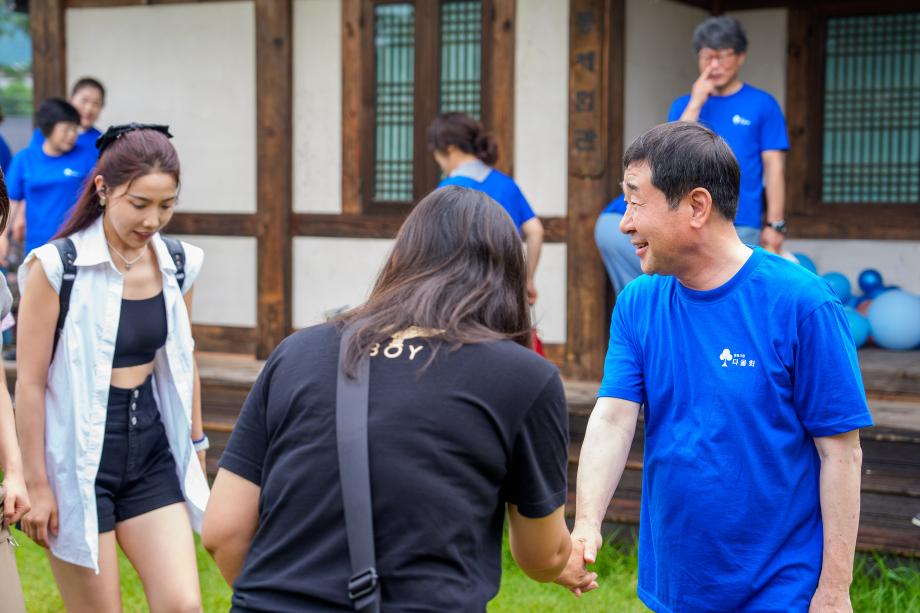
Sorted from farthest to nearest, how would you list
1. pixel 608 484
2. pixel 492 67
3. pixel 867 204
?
1. pixel 867 204
2. pixel 492 67
3. pixel 608 484

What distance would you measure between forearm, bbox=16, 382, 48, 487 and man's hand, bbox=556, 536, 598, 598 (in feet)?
5.90

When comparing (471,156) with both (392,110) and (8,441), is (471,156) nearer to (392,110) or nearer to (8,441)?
(392,110)

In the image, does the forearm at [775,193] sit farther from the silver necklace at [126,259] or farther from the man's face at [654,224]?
the man's face at [654,224]

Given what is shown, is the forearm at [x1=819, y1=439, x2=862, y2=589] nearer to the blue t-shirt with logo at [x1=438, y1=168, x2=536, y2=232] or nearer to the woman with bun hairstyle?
the woman with bun hairstyle

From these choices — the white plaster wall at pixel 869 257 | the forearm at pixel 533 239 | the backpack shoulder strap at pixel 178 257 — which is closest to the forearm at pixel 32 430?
the backpack shoulder strap at pixel 178 257

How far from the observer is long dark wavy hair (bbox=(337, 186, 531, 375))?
235 centimetres

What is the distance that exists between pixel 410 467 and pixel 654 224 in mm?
1019

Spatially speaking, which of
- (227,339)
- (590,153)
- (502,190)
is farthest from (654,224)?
(227,339)

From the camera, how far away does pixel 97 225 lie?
159 inches

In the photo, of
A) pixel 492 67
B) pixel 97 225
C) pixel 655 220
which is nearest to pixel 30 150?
pixel 492 67

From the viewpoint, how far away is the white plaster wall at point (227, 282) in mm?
9180

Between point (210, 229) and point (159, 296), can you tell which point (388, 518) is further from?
point (210, 229)

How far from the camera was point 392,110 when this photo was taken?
8.75 m

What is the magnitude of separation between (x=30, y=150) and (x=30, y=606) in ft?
10.9
